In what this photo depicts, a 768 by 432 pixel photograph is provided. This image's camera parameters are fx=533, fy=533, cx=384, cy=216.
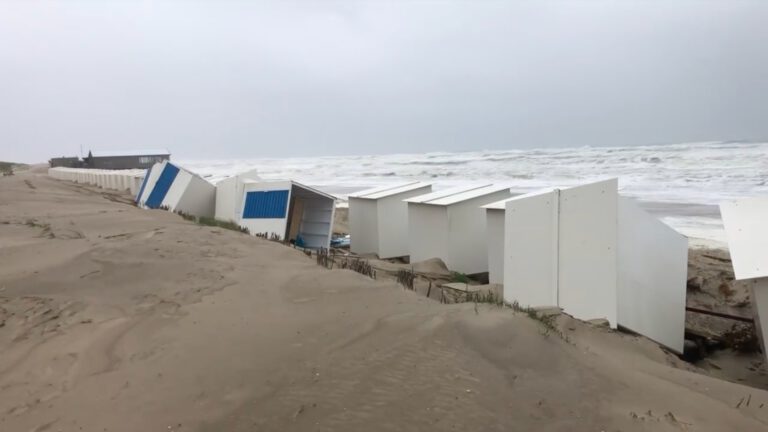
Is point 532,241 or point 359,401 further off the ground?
point 532,241

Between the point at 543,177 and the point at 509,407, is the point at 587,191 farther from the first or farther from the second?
the point at 543,177

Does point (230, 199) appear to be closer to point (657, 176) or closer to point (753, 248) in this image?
point (753, 248)

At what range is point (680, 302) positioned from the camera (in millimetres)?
6520

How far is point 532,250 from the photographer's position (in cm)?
575

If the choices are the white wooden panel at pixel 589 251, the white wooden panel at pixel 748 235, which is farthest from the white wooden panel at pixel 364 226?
the white wooden panel at pixel 748 235

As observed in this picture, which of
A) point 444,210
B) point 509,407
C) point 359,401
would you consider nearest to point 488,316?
point 509,407

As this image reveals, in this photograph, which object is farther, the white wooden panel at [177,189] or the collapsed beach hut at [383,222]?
the white wooden panel at [177,189]

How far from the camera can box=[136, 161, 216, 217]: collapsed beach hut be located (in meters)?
12.3

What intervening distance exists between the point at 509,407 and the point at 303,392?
1076 mm

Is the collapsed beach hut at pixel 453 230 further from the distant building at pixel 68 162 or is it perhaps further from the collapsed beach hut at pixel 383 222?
the distant building at pixel 68 162

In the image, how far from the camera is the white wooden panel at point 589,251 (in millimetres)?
5402

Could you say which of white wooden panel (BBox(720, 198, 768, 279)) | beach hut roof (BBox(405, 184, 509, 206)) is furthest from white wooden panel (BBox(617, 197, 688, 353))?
beach hut roof (BBox(405, 184, 509, 206))

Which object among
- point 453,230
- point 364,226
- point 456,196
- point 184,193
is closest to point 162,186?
point 184,193

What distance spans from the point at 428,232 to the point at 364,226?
225 centimetres
